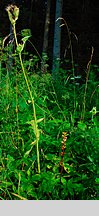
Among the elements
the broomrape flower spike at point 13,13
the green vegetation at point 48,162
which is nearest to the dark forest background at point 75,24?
the green vegetation at point 48,162

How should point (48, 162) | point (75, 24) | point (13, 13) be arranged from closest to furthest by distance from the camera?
point (13, 13) → point (48, 162) → point (75, 24)

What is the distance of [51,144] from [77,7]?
1951cm

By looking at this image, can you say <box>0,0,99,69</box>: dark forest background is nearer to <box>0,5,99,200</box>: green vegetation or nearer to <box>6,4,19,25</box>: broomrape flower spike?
<box>0,5,99,200</box>: green vegetation

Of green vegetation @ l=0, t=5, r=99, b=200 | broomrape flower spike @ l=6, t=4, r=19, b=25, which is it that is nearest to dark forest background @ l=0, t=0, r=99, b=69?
green vegetation @ l=0, t=5, r=99, b=200

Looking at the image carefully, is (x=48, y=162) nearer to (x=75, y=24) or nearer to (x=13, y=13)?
(x=13, y=13)

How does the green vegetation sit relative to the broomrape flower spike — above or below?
below

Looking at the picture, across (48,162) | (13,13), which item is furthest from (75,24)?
(13,13)

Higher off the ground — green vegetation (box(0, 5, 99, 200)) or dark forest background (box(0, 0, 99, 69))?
dark forest background (box(0, 0, 99, 69))

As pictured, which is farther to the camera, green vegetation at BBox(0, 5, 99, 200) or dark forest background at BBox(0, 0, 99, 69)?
dark forest background at BBox(0, 0, 99, 69)

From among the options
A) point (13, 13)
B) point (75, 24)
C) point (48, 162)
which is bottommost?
point (48, 162)

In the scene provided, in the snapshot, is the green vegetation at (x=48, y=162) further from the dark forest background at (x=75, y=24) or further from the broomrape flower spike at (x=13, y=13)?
the dark forest background at (x=75, y=24)

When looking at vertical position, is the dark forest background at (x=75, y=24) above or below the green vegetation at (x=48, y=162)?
above

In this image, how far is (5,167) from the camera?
7.70ft

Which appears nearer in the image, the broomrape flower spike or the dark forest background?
the broomrape flower spike
